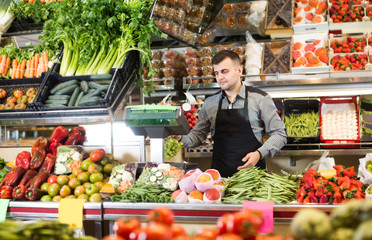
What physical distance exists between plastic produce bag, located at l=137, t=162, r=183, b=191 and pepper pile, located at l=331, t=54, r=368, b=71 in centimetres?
300

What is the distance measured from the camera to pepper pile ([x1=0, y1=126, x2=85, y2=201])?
3047 millimetres

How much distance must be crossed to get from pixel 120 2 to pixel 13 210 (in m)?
2.02


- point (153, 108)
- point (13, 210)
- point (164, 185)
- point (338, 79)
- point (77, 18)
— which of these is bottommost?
point (13, 210)

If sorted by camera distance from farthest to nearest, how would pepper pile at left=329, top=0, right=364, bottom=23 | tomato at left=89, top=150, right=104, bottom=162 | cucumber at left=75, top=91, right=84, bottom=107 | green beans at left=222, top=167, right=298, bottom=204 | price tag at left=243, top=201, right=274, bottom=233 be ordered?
pepper pile at left=329, top=0, right=364, bottom=23, cucumber at left=75, top=91, right=84, bottom=107, tomato at left=89, top=150, right=104, bottom=162, green beans at left=222, top=167, right=298, bottom=204, price tag at left=243, top=201, right=274, bottom=233

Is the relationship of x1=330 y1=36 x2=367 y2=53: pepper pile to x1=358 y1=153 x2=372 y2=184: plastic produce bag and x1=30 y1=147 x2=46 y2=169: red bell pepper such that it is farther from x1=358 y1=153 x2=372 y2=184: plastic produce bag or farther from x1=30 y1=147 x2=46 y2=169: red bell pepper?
x1=30 y1=147 x2=46 y2=169: red bell pepper

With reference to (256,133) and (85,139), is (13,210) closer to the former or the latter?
(85,139)

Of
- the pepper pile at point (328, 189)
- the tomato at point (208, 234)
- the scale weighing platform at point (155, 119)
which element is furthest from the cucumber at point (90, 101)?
the tomato at point (208, 234)

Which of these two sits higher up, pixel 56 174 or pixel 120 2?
pixel 120 2

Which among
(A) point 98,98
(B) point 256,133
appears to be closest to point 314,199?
(B) point 256,133

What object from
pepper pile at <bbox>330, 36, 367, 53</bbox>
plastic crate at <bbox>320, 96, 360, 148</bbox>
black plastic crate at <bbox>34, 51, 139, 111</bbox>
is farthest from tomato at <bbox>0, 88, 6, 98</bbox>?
pepper pile at <bbox>330, 36, 367, 53</bbox>

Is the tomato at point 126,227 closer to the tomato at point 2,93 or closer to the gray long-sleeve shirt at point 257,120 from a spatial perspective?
the gray long-sleeve shirt at point 257,120

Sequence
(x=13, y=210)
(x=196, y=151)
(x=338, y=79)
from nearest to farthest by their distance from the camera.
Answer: (x=13, y=210) → (x=338, y=79) → (x=196, y=151)

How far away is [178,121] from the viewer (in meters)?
2.98

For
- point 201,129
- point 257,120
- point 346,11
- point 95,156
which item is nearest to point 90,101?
point 95,156
